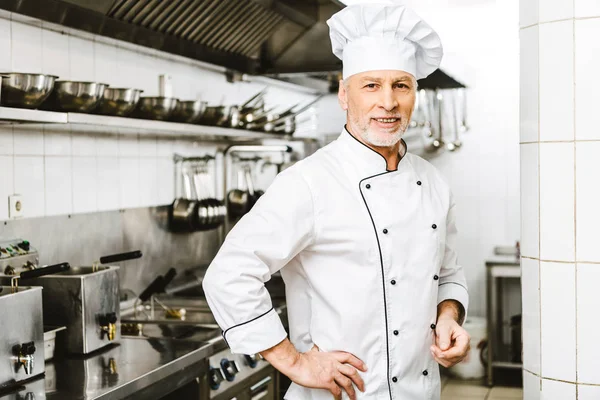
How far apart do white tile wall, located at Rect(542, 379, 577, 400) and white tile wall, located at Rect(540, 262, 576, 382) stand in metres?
0.02

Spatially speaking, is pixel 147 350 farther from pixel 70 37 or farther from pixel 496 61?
pixel 496 61

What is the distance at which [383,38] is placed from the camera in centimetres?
200

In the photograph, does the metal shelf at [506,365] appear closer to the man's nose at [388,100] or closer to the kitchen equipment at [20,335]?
the kitchen equipment at [20,335]

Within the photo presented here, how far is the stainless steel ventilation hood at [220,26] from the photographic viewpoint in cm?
311

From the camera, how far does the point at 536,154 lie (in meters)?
2.12

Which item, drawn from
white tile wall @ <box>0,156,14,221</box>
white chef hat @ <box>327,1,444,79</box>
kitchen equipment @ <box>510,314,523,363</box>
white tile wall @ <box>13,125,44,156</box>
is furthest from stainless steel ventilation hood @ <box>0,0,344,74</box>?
kitchen equipment @ <box>510,314,523,363</box>

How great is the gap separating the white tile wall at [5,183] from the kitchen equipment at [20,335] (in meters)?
0.49

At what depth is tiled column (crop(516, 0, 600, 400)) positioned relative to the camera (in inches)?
80.0

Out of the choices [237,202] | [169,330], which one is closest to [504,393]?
[237,202]

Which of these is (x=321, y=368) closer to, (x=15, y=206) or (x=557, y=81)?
(x=557, y=81)

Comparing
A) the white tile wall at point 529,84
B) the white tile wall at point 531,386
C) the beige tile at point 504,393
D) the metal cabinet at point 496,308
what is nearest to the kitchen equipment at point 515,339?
the metal cabinet at point 496,308

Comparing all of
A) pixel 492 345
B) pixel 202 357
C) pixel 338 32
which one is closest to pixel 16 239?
pixel 202 357

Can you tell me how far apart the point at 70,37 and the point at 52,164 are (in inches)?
21.9

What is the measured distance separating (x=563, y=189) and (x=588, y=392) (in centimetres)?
55
